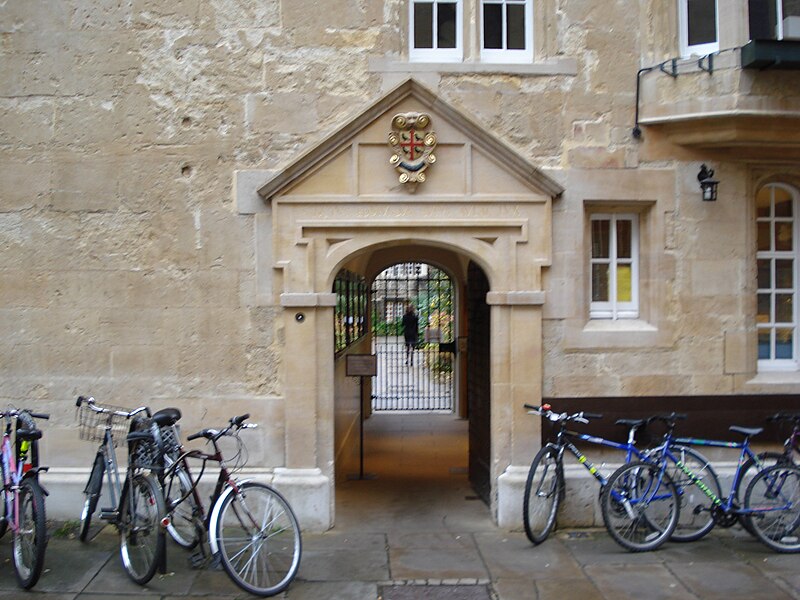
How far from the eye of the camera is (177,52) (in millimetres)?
6871

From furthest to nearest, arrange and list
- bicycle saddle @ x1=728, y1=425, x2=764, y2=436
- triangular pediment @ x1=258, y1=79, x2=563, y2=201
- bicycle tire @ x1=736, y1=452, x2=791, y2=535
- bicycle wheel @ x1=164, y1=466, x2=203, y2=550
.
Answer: triangular pediment @ x1=258, y1=79, x2=563, y2=201 → bicycle saddle @ x1=728, y1=425, x2=764, y2=436 → bicycle tire @ x1=736, y1=452, x2=791, y2=535 → bicycle wheel @ x1=164, y1=466, x2=203, y2=550

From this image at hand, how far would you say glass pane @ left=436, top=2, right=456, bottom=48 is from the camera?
7.15 m

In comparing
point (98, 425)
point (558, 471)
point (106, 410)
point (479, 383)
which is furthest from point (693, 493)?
point (98, 425)

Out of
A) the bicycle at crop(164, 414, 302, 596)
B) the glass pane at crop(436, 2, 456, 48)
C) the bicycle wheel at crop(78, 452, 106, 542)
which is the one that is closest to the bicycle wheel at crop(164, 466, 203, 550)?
the bicycle at crop(164, 414, 302, 596)

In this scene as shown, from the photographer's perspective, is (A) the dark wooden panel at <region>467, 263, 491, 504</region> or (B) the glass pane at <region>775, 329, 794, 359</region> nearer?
(B) the glass pane at <region>775, 329, 794, 359</region>

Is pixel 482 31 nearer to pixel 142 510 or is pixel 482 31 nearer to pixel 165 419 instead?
pixel 165 419

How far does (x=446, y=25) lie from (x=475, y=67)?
554 millimetres

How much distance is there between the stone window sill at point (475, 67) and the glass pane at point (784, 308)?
286cm

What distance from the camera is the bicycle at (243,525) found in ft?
17.6

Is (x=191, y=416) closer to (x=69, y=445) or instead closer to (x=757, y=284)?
(x=69, y=445)

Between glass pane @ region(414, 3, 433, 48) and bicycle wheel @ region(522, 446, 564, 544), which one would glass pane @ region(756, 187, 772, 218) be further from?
glass pane @ region(414, 3, 433, 48)

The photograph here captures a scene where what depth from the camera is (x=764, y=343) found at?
737cm

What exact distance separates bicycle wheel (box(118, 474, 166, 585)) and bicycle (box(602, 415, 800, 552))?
3422mm

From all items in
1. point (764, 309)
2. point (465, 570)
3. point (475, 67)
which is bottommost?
point (465, 570)
